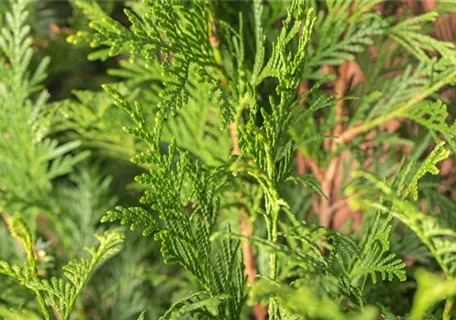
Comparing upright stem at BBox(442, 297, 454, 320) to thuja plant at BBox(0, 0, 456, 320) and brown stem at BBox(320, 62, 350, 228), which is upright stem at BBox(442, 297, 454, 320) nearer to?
thuja plant at BBox(0, 0, 456, 320)

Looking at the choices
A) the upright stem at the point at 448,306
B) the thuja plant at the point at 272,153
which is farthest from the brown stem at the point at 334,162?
the upright stem at the point at 448,306

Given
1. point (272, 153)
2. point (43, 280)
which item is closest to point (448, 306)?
point (272, 153)

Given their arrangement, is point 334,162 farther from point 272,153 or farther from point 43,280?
point 43,280

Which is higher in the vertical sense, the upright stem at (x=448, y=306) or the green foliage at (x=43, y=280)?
the green foliage at (x=43, y=280)

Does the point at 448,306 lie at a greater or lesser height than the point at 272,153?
lesser

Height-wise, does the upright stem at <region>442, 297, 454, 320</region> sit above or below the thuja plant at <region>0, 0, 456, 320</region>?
below

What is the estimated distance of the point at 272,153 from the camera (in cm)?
59

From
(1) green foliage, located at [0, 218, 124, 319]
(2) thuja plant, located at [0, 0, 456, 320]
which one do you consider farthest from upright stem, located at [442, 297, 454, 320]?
(1) green foliage, located at [0, 218, 124, 319]

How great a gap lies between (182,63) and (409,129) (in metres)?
0.50

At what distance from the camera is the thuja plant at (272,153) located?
565 millimetres

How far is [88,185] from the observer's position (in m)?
1.14

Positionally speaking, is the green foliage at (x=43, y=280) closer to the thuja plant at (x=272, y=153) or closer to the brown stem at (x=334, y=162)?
the thuja plant at (x=272, y=153)

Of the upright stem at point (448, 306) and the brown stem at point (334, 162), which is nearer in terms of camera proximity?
the upright stem at point (448, 306)

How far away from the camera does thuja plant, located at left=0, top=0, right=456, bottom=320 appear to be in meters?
0.56
